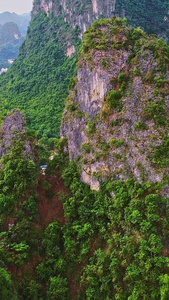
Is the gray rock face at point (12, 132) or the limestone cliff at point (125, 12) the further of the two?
the limestone cliff at point (125, 12)

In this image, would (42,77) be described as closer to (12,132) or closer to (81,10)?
(81,10)

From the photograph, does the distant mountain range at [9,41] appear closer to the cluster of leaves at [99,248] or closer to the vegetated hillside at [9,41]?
the vegetated hillside at [9,41]

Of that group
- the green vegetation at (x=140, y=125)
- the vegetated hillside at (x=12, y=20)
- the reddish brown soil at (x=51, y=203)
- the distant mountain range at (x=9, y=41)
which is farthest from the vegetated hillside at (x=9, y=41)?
the green vegetation at (x=140, y=125)

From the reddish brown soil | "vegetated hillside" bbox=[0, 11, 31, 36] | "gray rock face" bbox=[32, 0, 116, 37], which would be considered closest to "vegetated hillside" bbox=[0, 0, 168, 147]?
"gray rock face" bbox=[32, 0, 116, 37]

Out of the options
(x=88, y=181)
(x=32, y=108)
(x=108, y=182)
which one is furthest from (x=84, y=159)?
(x=32, y=108)

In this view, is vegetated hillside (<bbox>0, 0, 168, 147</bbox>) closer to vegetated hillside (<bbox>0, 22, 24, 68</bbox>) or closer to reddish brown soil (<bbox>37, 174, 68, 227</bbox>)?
reddish brown soil (<bbox>37, 174, 68, 227</bbox>)

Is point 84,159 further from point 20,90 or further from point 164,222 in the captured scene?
point 20,90

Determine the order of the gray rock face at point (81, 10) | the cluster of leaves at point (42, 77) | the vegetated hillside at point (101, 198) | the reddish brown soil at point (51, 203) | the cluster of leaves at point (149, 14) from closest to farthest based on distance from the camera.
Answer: the vegetated hillside at point (101, 198) < the reddish brown soil at point (51, 203) < the cluster of leaves at point (42, 77) < the gray rock face at point (81, 10) < the cluster of leaves at point (149, 14)
